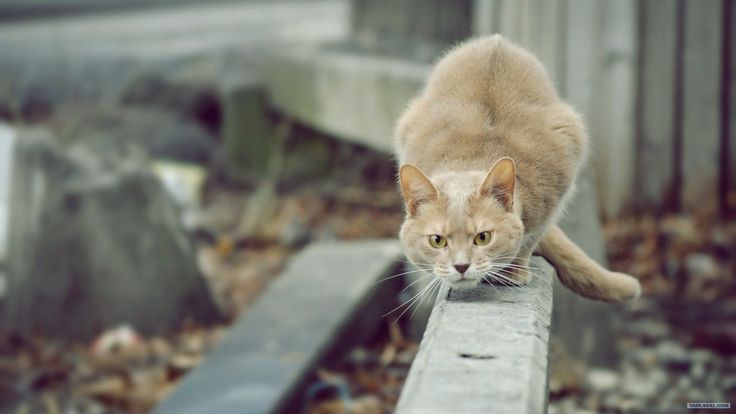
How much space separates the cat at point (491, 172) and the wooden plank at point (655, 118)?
114 inches

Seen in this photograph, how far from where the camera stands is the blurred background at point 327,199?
15.4ft

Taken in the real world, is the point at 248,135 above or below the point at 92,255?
above

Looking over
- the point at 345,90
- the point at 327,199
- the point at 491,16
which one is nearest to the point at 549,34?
the point at 491,16

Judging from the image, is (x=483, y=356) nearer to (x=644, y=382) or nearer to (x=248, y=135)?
(x=644, y=382)

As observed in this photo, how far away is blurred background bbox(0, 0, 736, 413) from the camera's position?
4.69 metres

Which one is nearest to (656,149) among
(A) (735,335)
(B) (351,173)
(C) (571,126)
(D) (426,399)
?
(A) (735,335)

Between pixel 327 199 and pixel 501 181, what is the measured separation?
16.3ft

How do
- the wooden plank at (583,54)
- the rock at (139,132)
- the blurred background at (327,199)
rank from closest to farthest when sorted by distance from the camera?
the blurred background at (327,199) → the wooden plank at (583,54) → the rock at (139,132)

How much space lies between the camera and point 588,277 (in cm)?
278

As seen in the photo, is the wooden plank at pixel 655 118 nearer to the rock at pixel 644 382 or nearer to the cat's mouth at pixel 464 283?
the rock at pixel 644 382

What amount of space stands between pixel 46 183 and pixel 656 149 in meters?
3.10

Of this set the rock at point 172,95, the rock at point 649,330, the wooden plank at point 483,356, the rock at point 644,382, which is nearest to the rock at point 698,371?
the rock at point 644,382

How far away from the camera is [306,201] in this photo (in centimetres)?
748

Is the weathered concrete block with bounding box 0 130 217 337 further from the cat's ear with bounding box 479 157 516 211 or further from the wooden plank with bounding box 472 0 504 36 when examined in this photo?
the cat's ear with bounding box 479 157 516 211
